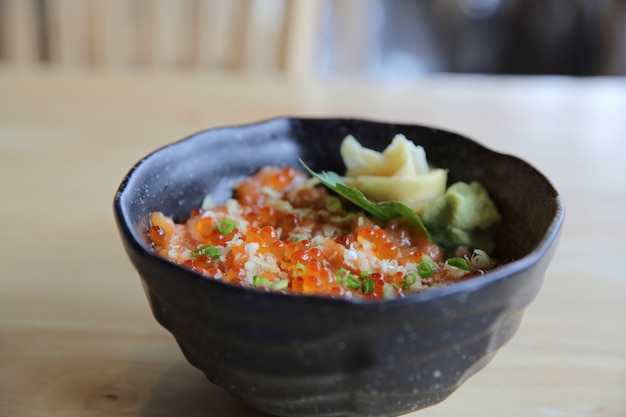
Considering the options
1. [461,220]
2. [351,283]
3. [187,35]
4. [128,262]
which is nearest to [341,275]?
[351,283]

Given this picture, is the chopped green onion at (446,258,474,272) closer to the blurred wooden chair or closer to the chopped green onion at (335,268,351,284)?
the chopped green onion at (335,268,351,284)

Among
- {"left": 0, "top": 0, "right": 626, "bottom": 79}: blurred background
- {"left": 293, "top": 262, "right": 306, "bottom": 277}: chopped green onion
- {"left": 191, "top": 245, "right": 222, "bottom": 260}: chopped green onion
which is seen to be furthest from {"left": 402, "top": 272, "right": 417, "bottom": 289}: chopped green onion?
{"left": 0, "top": 0, "right": 626, "bottom": 79}: blurred background

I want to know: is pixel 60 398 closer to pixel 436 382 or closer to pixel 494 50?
pixel 436 382

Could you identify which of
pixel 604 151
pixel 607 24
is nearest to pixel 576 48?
pixel 607 24

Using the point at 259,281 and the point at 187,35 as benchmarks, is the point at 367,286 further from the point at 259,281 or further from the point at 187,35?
the point at 187,35

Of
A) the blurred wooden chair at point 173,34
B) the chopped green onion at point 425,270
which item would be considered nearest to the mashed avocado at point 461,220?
the chopped green onion at point 425,270
